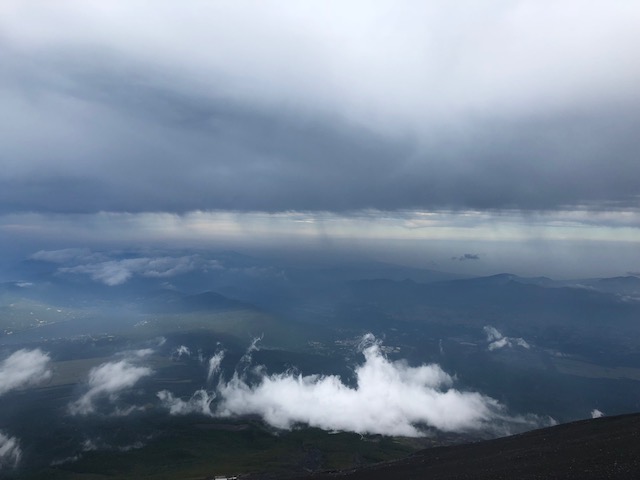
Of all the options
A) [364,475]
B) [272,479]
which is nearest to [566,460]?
[364,475]

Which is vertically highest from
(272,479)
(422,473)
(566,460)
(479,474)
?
(566,460)

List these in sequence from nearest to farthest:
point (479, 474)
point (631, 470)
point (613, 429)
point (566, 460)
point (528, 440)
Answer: point (631, 470) < point (566, 460) < point (479, 474) < point (613, 429) < point (528, 440)

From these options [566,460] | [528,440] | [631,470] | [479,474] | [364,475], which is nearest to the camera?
[631,470]

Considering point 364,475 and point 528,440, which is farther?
point 364,475

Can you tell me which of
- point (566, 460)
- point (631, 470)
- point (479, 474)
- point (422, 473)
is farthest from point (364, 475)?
point (631, 470)

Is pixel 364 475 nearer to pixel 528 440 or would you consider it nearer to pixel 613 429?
pixel 528 440

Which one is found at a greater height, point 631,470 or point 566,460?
point 631,470
